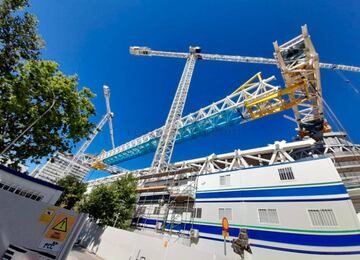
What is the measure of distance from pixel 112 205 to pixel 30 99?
13.1m

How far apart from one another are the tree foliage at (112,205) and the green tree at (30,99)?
8.38 metres

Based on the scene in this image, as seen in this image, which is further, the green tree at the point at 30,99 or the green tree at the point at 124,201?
the green tree at the point at 124,201

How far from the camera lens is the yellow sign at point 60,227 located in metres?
6.52

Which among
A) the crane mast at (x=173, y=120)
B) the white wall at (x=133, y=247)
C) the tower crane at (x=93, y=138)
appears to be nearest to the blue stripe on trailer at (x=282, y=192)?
the white wall at (x=133, y=247)

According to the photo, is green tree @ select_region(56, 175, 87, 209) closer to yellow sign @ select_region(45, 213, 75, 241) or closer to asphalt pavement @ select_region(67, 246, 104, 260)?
asphalt pavement @ select_region(67, 246, 104, 260)

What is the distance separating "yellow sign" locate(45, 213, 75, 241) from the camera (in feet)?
21.4

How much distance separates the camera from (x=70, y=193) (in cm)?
2514

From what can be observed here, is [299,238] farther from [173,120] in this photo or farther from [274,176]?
[173,120]

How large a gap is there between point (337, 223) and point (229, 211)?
6.89 metres

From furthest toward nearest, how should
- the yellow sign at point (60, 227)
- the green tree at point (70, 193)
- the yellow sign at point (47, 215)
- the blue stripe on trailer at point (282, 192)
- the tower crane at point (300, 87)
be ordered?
the green tree at point (70, 193)
the tower crane at point (300, 87)
the blue stripe on trailer at point (282, 192)
the yellow sign at point (60, 227)
the yellow sign at point (47, 215)

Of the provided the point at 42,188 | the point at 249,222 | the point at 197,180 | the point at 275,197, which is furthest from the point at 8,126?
the point at 275,197

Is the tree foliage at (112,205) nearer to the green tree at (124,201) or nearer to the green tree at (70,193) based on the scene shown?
the green tree at (124,201)

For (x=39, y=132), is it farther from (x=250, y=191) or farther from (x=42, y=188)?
(x=250, y=191)

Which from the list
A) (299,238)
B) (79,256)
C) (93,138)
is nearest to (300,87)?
(299,238)
